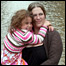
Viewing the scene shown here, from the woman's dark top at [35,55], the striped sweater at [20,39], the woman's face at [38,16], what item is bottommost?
the woman's dark top at [35,55]

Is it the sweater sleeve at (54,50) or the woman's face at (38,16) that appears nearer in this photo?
the sweater sleeve at (54,50)

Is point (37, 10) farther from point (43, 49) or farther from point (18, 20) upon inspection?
point (43, 49)

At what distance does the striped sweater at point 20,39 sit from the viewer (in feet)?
6.97

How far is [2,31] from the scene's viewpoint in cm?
779

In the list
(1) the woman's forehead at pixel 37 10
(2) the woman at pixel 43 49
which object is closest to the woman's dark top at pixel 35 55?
(2) the woman at pixel 43 49

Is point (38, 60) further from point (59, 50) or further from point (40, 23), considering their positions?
point (40, 23)

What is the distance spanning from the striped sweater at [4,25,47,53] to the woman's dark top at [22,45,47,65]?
3.4 inches

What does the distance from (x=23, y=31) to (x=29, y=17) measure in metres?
0.19

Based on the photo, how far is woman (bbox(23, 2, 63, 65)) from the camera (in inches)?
84.4

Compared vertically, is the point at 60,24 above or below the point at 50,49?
above

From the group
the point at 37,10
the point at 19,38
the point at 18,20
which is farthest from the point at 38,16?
the point at 19,38

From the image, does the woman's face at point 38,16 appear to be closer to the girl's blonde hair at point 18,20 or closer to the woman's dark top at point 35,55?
the girl's blonde hair at point 18,20

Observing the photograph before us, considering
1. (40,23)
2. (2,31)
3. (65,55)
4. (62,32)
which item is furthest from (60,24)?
(40,23)

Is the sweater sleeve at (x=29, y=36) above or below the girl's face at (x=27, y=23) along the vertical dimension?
below
